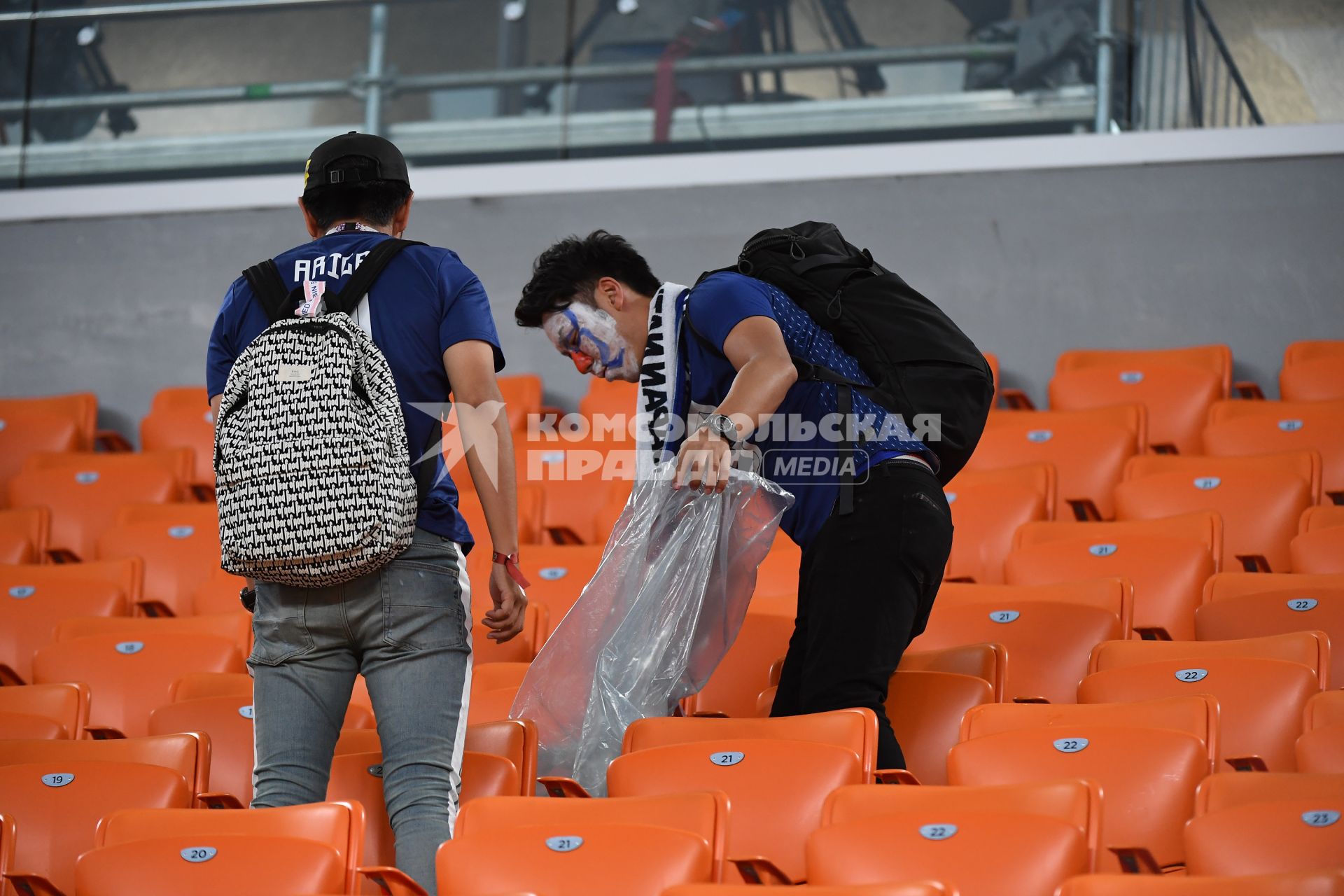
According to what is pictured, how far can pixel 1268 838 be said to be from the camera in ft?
7.16

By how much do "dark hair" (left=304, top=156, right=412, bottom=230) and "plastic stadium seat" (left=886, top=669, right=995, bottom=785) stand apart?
49.8 inches

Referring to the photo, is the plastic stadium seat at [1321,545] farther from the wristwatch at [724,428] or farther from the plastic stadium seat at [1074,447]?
the wristwatch at [724,428]

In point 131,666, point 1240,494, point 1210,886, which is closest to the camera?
point 1210,886

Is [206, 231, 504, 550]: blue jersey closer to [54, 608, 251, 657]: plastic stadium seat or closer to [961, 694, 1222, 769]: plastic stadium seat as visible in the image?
[961, 694, 1222, 769]: plastic stadium seat

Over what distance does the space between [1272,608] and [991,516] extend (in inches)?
42.2

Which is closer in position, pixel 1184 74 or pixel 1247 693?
pixel 1247 693

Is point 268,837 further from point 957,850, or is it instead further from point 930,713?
point 930,713

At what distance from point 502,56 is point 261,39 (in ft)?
3.56

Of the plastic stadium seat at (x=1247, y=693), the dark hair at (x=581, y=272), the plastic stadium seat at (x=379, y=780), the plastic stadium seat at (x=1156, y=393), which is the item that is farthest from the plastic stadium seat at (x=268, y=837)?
the plastic stadium seat at (x=1156, y=393)

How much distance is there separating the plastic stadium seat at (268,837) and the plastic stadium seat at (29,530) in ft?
9.77

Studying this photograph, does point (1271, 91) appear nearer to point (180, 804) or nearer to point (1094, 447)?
point (1094, 447)

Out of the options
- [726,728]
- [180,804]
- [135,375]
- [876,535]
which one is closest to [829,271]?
[876,535]

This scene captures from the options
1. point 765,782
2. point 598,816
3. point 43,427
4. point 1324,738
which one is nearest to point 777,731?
point 765,782

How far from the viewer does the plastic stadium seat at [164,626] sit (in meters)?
3.91
